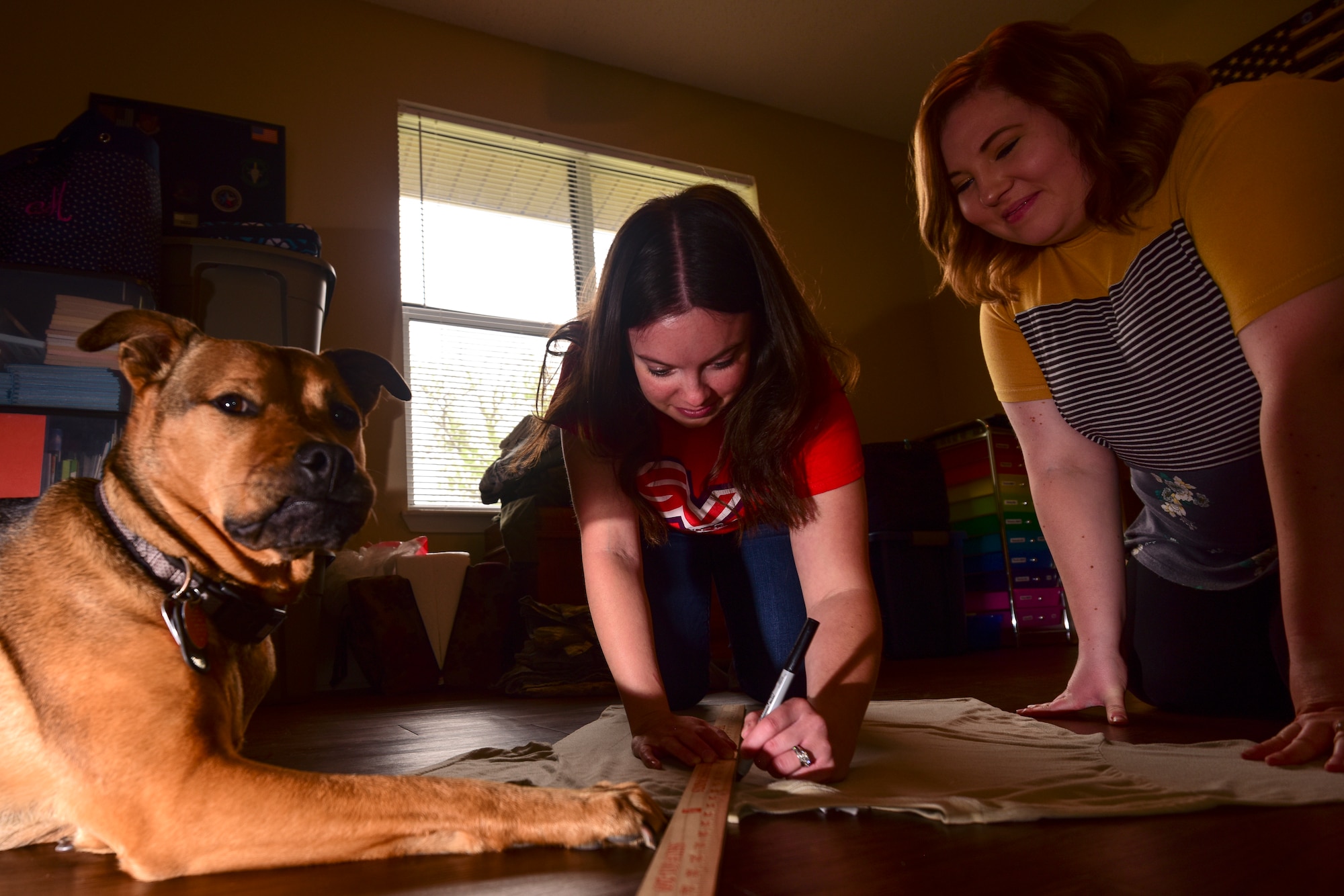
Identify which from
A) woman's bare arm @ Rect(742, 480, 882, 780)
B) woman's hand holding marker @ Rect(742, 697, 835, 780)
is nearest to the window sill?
woman's bare arm @ Rect(742, 480, 882, 780)

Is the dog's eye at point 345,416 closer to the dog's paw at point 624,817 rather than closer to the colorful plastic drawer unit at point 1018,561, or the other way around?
the dog's paw at point 624,817

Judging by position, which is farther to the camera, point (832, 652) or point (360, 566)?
point (360, 566)

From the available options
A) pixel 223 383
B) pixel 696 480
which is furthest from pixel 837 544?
pixel 223 383

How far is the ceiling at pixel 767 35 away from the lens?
4.02 m

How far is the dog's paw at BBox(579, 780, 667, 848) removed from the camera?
2.51 ft

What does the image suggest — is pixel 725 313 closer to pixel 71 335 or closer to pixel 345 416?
pixel 345 416

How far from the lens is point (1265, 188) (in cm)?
109

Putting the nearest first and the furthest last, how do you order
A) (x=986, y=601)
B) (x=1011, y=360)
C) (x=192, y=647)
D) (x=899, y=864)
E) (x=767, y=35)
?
(x=899, y=864) → (x=192, y=647) → (x=1011, y=360) → (x=986, y=601) → (x=767, y=35)

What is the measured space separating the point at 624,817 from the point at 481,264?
12.1 feet

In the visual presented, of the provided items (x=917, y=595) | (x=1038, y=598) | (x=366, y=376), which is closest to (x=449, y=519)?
(x=917, y=595)

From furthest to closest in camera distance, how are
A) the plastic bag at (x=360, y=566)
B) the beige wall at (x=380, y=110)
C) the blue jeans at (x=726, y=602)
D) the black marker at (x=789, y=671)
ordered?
1. the beige wall at (x=380, y=110)
2. the plastic bag at (x=360, y=566)
3. the blue jeans at (x=726, y=602)
4. the black marker at (x=789, y=671)

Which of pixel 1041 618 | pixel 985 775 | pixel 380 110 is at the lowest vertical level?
pixel 1041 618

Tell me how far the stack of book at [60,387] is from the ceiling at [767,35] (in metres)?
2.50

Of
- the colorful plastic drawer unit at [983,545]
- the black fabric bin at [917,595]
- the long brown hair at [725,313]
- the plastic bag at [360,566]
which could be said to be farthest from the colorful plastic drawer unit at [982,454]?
the long brown hair at [725,313]
